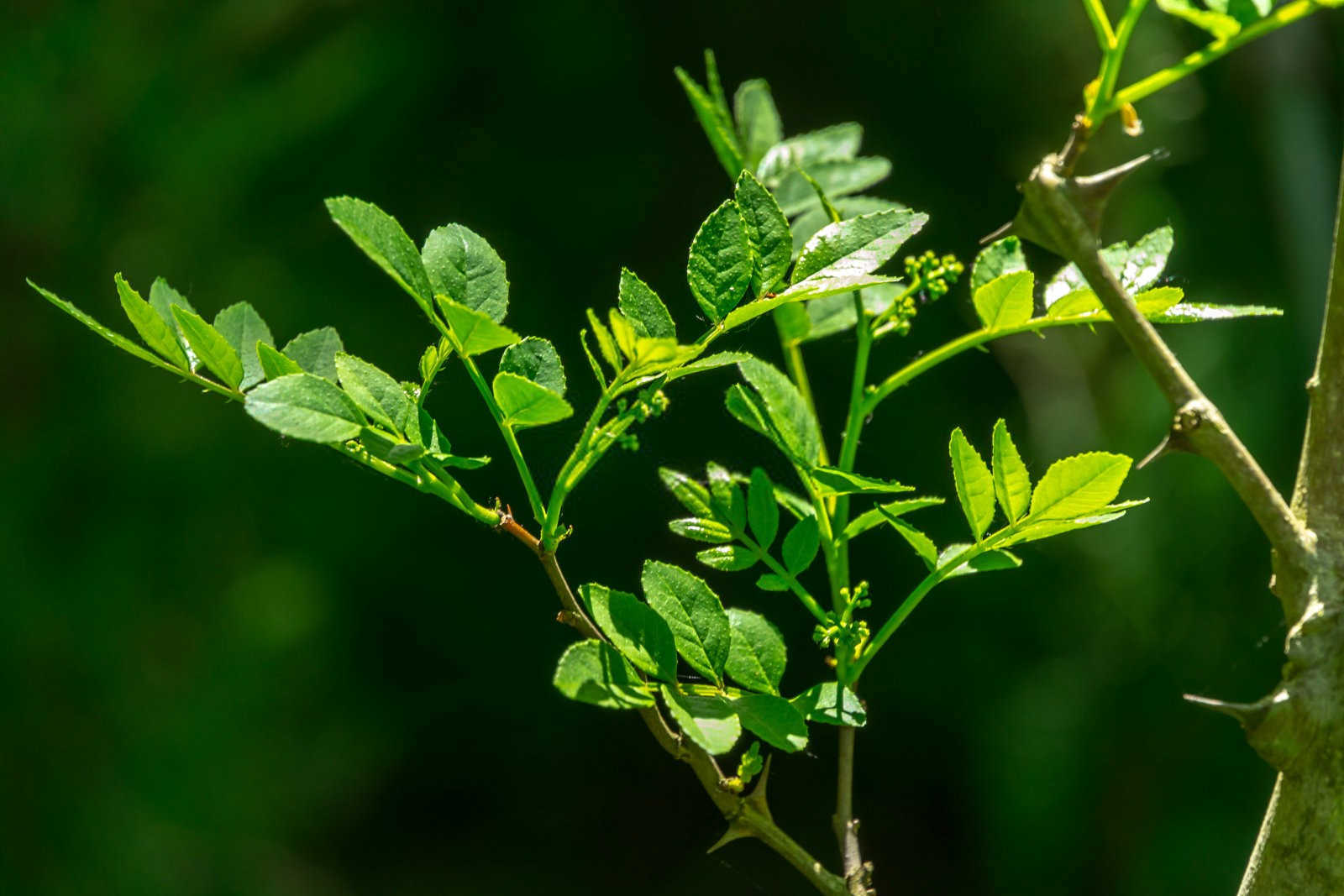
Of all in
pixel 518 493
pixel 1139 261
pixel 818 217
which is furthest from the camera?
pixel 518 493

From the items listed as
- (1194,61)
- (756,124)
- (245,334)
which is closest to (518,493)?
(756,124)

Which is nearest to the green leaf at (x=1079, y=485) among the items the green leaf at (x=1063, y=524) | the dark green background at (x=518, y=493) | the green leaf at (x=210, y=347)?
the green leaf at (x=1063, y=524)

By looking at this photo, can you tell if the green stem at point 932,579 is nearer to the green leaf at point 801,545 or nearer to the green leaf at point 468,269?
the green leaf at point 801,545

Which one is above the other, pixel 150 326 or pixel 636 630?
pixel 150 326

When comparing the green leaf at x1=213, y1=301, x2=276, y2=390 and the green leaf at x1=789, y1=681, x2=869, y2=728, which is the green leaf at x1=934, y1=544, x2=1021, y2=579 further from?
the green leaf at x1=213, y1=301, x2=276, y2=390

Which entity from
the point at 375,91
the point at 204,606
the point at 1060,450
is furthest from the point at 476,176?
the point at 1060,450

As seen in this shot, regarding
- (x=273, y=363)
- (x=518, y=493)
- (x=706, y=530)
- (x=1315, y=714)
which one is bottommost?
(x=518, y=493)

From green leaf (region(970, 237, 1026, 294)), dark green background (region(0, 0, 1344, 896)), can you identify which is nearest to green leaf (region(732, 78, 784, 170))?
green leaf (region(970, 237, 1026, 294))

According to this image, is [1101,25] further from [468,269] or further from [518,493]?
[518,493]
